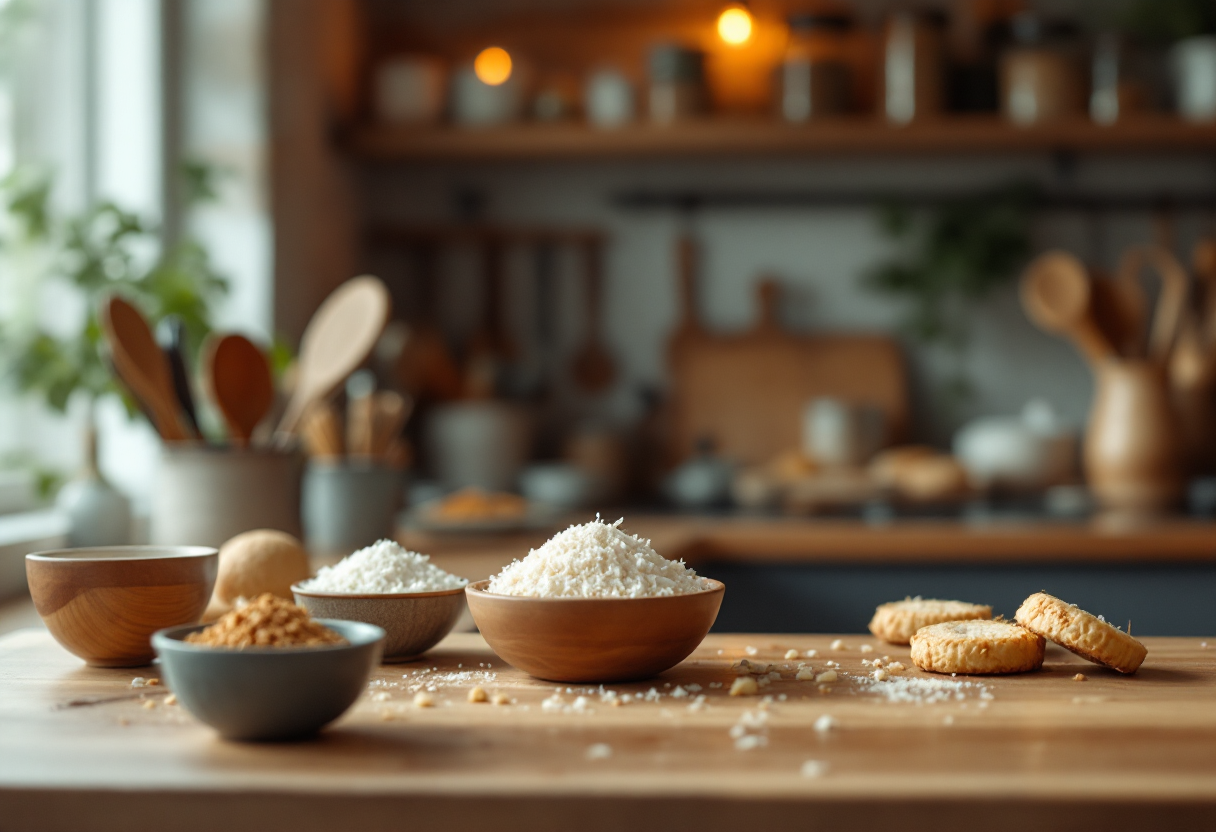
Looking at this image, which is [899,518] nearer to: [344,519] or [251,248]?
[344,519]

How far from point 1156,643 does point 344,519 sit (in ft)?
3.54

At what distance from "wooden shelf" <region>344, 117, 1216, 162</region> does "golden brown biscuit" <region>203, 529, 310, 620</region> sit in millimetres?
1755

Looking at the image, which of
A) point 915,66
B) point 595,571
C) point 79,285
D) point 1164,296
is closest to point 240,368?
point 79,285

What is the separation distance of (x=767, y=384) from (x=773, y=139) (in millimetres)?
566

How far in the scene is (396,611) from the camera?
0.94 metres

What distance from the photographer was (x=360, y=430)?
1829 mm

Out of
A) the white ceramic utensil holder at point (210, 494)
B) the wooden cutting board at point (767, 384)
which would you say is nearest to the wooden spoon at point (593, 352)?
the wooden cutting board at point (767, 384)

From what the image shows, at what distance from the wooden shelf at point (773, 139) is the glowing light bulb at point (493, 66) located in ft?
0.45

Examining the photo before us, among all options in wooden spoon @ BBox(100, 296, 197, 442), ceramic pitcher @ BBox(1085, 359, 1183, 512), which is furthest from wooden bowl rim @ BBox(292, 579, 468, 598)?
ceramic pitcher @ BBox(1085, 359, 1183, 512)

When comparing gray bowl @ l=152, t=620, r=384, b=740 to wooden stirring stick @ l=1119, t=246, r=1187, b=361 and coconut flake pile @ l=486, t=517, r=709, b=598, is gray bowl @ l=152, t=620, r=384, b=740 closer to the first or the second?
coconut flake pile @ l=486, t=517, r=709, b=598

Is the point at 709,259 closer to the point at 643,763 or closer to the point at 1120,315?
the point at 1120,315

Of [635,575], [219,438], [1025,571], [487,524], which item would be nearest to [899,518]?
[1025,571]

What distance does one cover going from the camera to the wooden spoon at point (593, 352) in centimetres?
305

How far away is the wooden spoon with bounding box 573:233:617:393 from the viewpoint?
10.0 ft
